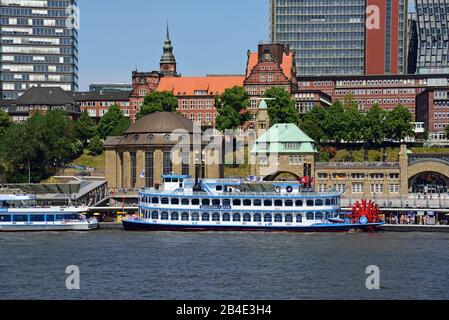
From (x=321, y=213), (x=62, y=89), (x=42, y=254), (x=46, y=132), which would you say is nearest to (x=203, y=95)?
(x=62, y=89)

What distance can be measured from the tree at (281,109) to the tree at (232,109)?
5.57m

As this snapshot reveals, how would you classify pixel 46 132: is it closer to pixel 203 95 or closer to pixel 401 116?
pixel 203 95

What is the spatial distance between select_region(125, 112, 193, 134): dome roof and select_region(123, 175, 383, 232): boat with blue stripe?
3421 cm

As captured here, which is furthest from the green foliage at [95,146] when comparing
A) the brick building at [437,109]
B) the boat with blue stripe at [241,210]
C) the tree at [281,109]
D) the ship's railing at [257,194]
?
the ship's railing at [257,194]

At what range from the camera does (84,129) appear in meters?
168

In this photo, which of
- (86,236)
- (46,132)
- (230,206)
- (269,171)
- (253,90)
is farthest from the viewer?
(253,90)

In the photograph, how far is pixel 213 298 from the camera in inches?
2297

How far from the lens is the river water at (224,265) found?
2393 inches

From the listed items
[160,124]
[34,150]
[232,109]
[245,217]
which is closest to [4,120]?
[34,150]

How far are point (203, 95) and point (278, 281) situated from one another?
124813 millimetres

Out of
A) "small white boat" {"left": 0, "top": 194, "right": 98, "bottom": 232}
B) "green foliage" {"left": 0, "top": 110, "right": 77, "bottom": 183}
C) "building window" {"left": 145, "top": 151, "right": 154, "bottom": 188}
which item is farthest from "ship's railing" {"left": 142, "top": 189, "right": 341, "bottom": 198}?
"green foliage" {"left": 0, "top": 110, "right": 77, "bottom": 183}

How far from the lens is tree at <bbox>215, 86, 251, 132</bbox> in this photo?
16125cm

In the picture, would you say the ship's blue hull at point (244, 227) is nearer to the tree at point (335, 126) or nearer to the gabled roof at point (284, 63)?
the tree at point (335, 126)

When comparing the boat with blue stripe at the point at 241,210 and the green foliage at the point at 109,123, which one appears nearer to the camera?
the boat with blue stripe at the point at 241,210
